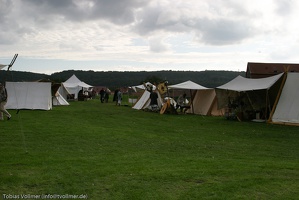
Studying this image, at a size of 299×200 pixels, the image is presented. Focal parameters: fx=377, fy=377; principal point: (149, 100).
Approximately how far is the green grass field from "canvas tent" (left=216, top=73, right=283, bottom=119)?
582 cm

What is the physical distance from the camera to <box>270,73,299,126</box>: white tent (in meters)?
14.6

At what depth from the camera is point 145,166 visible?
241 inches

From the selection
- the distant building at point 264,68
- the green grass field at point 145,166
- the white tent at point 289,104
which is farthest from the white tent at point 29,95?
the distant building at point 264,68

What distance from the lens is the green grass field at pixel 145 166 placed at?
15.5 feet

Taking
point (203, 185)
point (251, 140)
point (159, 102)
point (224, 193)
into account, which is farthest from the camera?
point (159, 102)

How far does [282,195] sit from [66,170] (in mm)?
3057

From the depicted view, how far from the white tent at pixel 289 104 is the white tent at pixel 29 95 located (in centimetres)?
1187

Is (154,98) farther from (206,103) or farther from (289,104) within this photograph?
(289,104)

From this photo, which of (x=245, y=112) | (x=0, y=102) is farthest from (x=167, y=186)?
(x=245, y=112)

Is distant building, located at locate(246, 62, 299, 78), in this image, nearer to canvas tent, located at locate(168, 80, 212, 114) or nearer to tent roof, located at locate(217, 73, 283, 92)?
canvas tent, located at locate(168, 80, 212, 114)

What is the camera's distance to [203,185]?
5.04 meters

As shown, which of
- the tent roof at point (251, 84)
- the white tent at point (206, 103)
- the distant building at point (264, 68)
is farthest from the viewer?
the distant building at point (264, 68)

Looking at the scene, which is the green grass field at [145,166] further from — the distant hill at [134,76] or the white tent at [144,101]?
the distant hill at [134,76]

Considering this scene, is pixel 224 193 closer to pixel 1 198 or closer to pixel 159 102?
pixel 1 198
